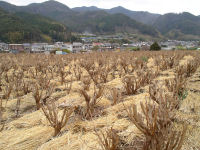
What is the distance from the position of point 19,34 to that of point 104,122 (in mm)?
84380

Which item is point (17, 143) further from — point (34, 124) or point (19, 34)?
point (19, 34)

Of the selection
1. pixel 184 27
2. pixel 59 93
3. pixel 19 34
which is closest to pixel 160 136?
pixel 59 93

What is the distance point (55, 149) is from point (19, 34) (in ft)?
277

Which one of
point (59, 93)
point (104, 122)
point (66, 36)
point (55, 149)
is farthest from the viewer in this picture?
point (66, 36)

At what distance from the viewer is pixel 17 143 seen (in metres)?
2.26

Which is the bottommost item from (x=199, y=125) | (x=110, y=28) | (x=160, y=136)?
(x=199, y=125)

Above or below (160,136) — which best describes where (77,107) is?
below

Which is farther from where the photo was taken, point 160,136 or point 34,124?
point 34,124

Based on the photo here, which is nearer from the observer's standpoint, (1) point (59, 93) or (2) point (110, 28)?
(1) point (59, 93)

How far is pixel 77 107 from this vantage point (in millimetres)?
3100

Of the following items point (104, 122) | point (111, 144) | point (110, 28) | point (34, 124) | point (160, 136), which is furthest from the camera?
point (110, 28)

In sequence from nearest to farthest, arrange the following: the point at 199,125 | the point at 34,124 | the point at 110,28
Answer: the point at 199,125
the point at 34,124
the point at 110,28

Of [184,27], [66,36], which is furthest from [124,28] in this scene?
[66,36]

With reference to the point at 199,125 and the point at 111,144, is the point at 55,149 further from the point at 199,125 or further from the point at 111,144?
the point at 199,125
